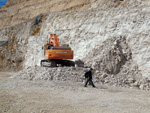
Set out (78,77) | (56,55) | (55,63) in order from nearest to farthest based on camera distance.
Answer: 1. (78,77)
2. (56,55)
3. (55,63)

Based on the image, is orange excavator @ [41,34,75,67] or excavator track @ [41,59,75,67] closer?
orange excavator @ [41,34,75,67]

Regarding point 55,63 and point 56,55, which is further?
point 55,63

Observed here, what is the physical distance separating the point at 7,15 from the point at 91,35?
30.9 m

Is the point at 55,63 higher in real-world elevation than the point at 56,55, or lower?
lower

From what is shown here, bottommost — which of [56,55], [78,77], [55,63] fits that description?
[78,77]

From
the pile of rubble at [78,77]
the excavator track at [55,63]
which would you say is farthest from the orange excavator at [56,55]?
the pile of rubble at [78,77]

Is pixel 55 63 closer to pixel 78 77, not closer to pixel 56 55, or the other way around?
pixel 56 55

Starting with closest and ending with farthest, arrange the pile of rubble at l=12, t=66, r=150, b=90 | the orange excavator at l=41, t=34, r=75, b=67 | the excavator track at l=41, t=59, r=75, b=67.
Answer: the pile of rubble at l=12, t=66, r=150, b=90 < the orange excavator at l=41, t=34, r=75, b=67 < the excavator track at l=41, t=59, r=75, b=67

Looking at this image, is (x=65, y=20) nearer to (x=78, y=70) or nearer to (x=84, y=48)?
(x=84, y=48)

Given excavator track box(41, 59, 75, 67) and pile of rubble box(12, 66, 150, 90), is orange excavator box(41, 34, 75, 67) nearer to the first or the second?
excavator track box(41, 59, 75, 67)

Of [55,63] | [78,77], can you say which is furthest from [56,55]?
[78,77]

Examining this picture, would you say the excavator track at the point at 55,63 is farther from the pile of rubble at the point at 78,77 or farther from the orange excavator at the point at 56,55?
the pile of rubble at the point at 78,77

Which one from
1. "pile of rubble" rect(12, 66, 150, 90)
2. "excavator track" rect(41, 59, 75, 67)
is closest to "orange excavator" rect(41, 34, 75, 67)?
"excavator track" rect(41, 59, 75, 67)

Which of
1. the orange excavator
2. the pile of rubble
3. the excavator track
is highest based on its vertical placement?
the orange excavator
